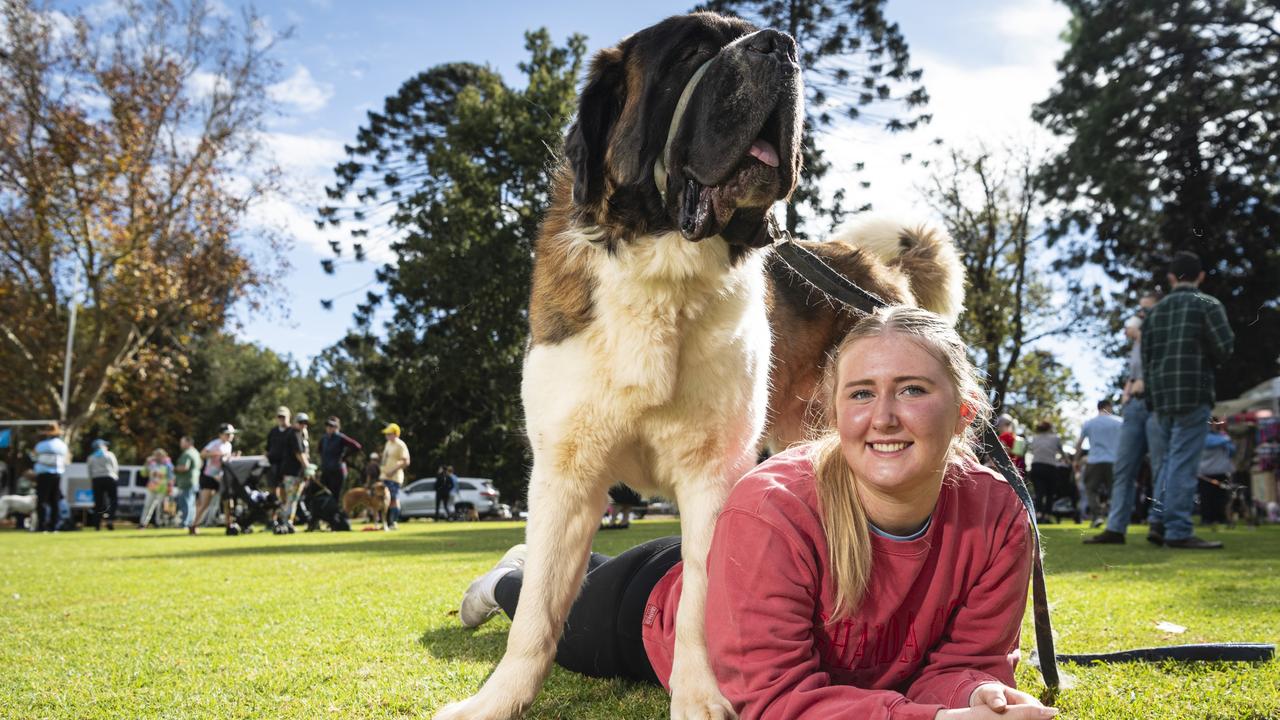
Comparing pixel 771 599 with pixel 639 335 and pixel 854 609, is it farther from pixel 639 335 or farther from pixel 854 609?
pixel 639 335

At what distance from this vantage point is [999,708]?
1.72 metres

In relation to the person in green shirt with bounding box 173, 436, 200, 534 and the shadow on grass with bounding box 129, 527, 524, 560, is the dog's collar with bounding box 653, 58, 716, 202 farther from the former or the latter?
the person in green shirt with bounding box 173, 436, 200, 534

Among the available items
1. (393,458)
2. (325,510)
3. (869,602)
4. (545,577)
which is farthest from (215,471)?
(869,602)

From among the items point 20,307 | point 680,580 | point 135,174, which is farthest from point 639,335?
point 20,307

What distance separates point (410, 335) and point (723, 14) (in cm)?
2630

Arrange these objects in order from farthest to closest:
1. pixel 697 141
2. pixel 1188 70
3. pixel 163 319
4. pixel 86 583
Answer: pixel 163 319, pixel 1188 70, pixel 86 583, pixel 697 141

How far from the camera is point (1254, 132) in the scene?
65.7 ft

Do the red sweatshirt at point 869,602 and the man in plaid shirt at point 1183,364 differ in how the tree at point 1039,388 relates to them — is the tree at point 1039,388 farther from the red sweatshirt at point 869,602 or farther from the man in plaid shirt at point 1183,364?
the red sweatshirt at point 869,602

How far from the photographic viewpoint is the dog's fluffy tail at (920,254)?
4.70m

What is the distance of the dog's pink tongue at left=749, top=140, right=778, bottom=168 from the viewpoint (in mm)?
2363

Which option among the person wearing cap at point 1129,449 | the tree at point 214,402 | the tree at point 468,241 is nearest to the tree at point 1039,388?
the tree at point 468,241

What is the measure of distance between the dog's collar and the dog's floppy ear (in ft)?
0.67

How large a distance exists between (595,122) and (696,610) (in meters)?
1.47

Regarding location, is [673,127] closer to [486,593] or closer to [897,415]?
[897,415]
